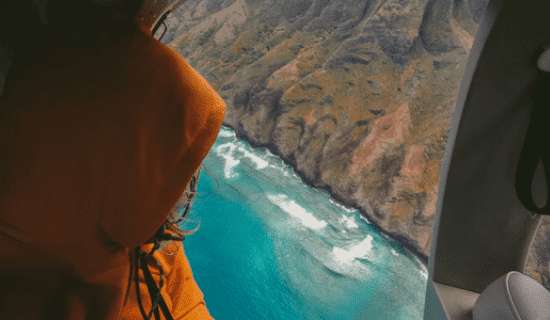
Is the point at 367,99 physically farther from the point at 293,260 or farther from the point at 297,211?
the point at 293,260

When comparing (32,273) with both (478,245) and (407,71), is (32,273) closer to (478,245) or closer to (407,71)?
(478,245)

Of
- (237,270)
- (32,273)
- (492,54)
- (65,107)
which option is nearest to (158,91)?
(65,107)

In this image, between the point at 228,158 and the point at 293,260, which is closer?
the point at 293,260

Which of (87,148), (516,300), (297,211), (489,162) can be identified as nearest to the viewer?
(87,148)

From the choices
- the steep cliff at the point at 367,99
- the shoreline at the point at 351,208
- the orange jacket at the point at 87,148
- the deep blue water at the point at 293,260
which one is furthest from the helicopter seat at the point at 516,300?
the steep cliff at the point at 367,99

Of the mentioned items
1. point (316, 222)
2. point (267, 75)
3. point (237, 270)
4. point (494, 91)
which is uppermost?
point (494, 91)

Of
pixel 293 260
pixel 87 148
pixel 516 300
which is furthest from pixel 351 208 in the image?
pixel 87 148

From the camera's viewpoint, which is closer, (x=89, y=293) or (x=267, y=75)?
(x=89, y=293)
